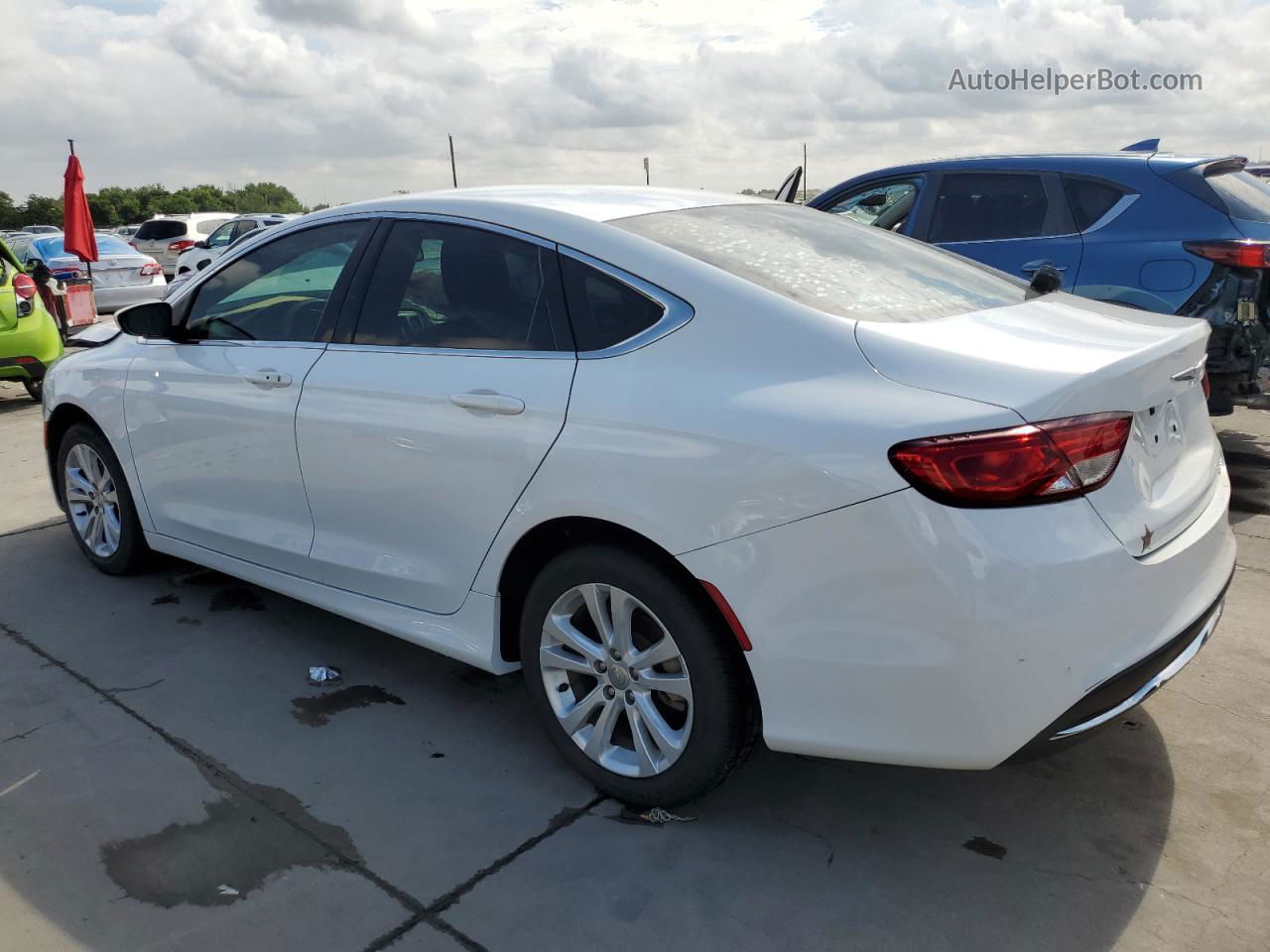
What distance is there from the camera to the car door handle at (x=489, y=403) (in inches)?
115

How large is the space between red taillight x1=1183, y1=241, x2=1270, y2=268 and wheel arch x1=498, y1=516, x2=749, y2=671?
14.5 ft

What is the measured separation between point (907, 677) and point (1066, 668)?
333mm

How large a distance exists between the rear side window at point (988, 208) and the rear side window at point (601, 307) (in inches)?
168

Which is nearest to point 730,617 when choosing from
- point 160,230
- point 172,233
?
point 172,233

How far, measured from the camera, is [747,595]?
2498mm

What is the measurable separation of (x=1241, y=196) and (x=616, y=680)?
500 centimetres

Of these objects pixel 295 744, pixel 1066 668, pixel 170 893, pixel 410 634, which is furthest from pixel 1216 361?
pixel 170 893

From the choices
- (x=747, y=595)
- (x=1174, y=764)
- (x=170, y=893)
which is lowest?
(x=1174, y=764)

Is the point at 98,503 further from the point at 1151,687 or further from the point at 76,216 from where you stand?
the point at 76,216

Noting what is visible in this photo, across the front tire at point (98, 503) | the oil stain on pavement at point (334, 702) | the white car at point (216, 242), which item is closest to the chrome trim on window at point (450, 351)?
the oil stain on pavement at point (334, 702)

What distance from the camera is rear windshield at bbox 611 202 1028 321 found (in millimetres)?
2775

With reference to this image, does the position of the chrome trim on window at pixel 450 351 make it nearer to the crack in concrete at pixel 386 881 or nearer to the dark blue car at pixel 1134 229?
the crack in concrete at pixel 386 881

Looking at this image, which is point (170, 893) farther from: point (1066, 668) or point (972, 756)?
point (1066, 668)

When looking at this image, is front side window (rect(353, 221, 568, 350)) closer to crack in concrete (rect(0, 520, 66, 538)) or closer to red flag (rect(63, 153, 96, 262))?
crack in concrete (rect(0, 520, 66, 538))
